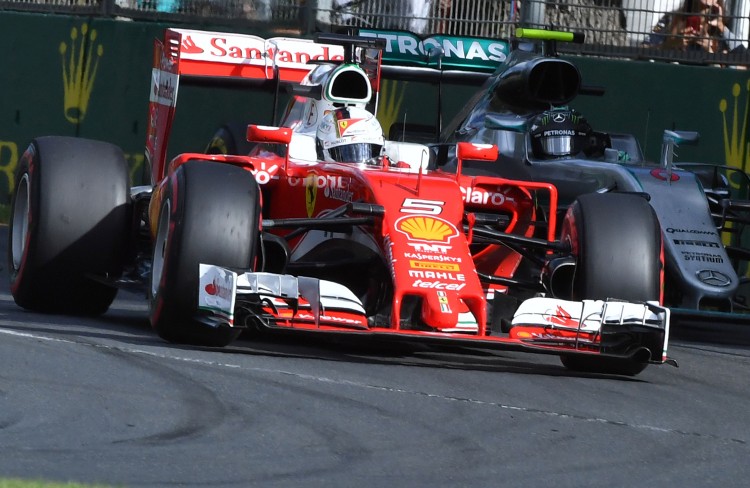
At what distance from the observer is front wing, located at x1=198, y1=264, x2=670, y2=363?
6566 millimetres

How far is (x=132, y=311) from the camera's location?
884 centimetres

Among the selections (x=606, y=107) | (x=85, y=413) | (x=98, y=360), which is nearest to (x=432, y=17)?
(x=606, y=107)

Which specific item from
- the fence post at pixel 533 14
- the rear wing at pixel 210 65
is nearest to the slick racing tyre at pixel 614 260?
the rear wing at pixel 210 65

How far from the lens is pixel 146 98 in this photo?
1386cm

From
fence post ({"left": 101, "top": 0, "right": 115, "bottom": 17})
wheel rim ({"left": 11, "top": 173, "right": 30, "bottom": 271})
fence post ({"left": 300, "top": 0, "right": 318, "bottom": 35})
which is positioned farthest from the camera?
fence post ({"left": 101, "top": 0, "right": 115, "bottom": 17})

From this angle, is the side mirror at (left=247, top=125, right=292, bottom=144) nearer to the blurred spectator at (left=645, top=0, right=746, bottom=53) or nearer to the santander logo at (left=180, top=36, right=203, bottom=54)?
the santander logo at (left=180, top=36, right=203, bottom=54)

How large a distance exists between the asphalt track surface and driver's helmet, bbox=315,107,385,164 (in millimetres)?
1296

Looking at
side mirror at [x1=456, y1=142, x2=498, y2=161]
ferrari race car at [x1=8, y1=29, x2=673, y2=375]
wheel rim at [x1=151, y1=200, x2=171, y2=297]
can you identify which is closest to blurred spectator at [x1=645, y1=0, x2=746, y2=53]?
ferrari race car at [x1=8, y1=29, x2=673, y2=375]

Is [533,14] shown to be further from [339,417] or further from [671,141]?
[339,417]

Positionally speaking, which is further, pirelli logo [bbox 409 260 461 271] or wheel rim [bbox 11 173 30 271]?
wheel rim [bbox 11 173 30 271]

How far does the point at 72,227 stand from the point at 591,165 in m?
3.97

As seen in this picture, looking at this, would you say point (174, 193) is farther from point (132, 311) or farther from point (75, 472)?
point (75, 472)

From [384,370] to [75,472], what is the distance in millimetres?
2582

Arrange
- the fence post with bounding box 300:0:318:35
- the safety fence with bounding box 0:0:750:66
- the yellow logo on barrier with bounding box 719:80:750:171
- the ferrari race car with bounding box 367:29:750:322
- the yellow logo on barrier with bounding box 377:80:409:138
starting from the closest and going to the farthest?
the ferrari race car with bounding box 367:29:750:322, the yellow logo on barrier with bounding box 719:80:750:171, the safety fence with bounding box 0:0:750:66, the yellow logo on barrier with bounding box 377:80:409:138, the fence post with bounding box 300:0:318:35
